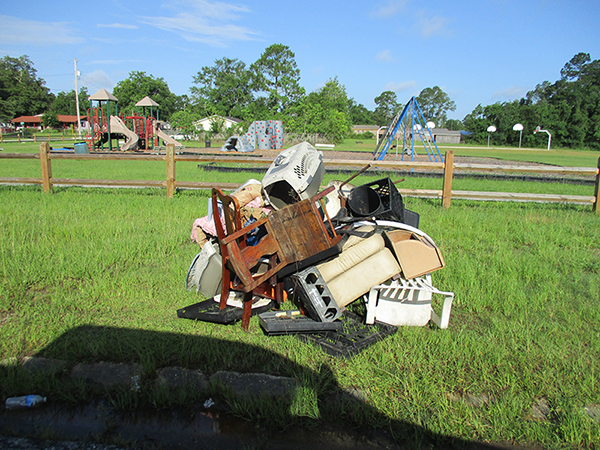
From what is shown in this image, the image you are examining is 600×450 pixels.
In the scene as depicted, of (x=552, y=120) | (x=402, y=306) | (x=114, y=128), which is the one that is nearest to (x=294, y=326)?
(x=402, y=306)

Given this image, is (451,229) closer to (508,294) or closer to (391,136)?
(508,294)

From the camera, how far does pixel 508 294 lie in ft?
13.1

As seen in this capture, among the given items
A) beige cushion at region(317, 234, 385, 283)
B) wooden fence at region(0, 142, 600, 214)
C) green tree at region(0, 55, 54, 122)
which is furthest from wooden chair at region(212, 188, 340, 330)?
green tree at region(0, 55, 54, 122)

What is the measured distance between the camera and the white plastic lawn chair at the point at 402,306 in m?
3.34

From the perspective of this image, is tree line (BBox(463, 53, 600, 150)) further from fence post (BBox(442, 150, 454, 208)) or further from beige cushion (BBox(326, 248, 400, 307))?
beige cushion (BBox(326, 248, 400, 307))

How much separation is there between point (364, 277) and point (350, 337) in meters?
0.49

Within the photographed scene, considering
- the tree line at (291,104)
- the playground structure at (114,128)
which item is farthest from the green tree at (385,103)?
the playground structure at (114,128)

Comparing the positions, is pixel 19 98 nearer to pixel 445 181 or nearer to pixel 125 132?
pixel 125 132

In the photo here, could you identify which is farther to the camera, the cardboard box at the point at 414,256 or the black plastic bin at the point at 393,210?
the black plastic bin at the point at 393,210

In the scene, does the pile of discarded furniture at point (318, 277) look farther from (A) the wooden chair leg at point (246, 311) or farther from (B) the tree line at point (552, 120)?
(B) the tree line at point (552, 120)

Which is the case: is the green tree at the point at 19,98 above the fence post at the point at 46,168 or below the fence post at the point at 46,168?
above

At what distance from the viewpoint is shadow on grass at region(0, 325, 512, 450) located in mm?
2242

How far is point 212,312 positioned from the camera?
3406 mm

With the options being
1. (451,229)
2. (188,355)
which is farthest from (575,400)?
(451,229)
